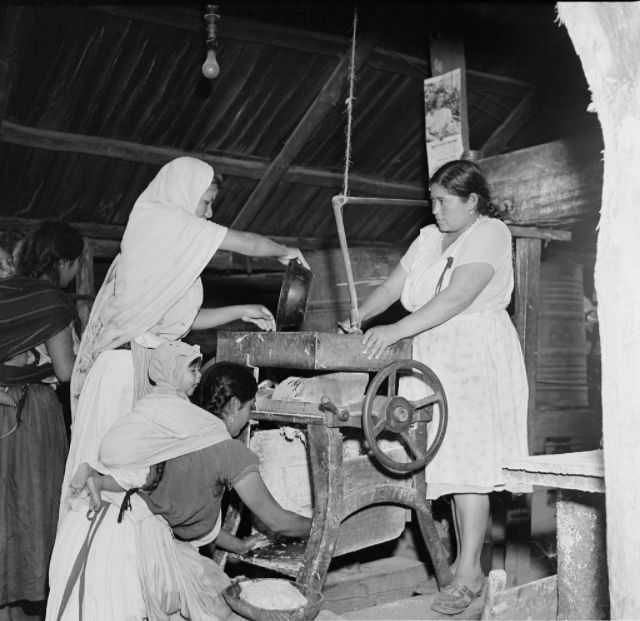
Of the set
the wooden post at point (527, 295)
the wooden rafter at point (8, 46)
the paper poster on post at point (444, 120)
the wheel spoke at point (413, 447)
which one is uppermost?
the wooden rafter at point (8, 46)

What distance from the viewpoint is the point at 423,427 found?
370cm

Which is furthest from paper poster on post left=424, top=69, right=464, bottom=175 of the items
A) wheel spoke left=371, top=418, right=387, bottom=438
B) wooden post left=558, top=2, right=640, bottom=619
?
wooden post left=558, top=2, right=640, bottom=619

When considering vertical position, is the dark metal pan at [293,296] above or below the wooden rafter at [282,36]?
below

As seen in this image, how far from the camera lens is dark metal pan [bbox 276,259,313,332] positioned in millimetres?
3729

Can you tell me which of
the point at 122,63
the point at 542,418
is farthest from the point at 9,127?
the point at 542,418

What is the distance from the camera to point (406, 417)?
3.44 metres

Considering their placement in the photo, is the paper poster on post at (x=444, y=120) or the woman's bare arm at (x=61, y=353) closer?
the woman's bare arm at (x=61, y=353)

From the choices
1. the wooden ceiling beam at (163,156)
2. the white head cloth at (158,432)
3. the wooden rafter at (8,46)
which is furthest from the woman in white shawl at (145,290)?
the wooden ceiling beam at (163,156)

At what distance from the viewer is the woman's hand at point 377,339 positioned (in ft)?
11.7

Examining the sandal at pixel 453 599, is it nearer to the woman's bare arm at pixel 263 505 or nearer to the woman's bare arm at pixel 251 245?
the woman's bare arm at pixel 263 505

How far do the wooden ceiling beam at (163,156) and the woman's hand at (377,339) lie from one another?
3216 mm

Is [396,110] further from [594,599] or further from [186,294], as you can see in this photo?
[594,599]

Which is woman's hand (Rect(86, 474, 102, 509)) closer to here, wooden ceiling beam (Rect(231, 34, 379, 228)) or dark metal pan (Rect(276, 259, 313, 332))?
dark metal pan (Rect(276, 259, 313, 332))

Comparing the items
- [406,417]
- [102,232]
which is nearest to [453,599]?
[406,417]
